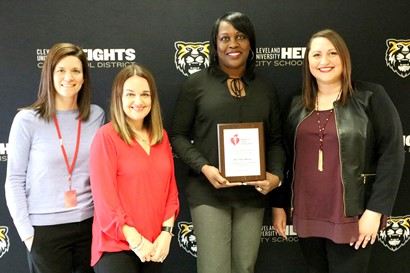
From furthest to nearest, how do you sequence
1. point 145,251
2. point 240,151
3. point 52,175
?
1. point 240,151
2. point 52,175
3. point 145,251

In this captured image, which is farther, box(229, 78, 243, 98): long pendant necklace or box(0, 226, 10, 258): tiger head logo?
box(0, 226, 10, 258): tiger head logo

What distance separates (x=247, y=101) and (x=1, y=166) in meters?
1.65

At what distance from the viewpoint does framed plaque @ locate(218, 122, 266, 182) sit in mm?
1893

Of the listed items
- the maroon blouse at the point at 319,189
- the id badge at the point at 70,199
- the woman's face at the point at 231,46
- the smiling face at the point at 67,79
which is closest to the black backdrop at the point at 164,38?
the woman's face at the point at 231,46

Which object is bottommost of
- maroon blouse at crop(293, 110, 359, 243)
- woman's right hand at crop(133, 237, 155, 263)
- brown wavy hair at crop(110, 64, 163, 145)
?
woman's right hand at crop(133, 237, 155, 263)

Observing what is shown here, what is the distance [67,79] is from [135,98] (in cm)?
36

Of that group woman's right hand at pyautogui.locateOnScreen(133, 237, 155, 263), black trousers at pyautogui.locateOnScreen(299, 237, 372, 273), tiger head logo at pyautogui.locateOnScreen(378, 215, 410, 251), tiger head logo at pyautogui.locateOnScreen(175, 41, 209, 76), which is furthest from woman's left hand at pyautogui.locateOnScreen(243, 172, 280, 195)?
tiger head logo at pyautogui.locateOnScreen(378, 215, 410, 251)

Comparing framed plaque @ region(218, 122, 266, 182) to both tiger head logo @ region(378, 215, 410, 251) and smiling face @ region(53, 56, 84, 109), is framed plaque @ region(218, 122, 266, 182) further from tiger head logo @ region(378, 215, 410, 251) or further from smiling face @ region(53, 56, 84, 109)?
tiger head logo @ region(378, 215, 410, 251)

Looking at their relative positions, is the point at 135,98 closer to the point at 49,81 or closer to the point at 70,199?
the point at 49,81

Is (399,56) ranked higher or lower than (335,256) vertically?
higher

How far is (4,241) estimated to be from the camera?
2547mm

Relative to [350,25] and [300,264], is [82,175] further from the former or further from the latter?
[350,25]

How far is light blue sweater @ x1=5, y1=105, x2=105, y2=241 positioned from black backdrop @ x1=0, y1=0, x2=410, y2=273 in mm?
732

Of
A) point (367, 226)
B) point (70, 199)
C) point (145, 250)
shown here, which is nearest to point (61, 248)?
point (70, 199)
